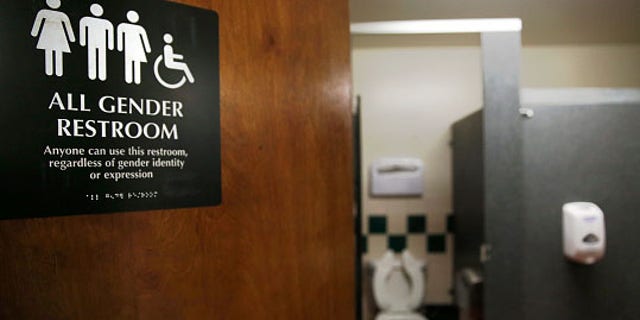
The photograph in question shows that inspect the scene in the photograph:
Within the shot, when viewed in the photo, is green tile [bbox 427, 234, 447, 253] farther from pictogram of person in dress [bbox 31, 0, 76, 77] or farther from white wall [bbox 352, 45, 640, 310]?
pictogram of person in dress [bbox 31, 0, 76, 77]

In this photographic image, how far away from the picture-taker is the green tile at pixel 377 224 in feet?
6.38

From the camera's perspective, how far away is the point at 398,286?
5.97 feet

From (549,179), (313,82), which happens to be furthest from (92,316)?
(549,179)

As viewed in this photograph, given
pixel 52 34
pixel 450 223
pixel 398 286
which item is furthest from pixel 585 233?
pixel 52 34

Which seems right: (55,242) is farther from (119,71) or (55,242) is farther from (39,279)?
(119,71)

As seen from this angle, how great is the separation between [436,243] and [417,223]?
168 mm

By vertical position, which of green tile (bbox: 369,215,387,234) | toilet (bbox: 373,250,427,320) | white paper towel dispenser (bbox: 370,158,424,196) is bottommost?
toilet (bbox: 373,250,427,320)

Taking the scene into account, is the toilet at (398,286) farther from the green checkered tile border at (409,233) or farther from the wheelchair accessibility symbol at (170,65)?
the wheelchair accessibility symbol at (170,65)

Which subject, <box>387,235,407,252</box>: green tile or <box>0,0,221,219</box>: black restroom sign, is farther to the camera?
<box>387,235,407,252</box>: green tile

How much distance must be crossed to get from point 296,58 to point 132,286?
0.53 m

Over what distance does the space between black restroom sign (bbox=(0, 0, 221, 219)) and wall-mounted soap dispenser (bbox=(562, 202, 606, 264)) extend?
118 centimetres

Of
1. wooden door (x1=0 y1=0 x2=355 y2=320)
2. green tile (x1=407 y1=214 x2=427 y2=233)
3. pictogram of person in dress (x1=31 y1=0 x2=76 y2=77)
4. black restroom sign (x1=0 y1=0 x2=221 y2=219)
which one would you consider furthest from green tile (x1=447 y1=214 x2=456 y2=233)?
pictogram of person in dress (x1=31 y1=0 x2=76 y2=77)

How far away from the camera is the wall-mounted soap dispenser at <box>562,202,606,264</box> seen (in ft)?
3.53

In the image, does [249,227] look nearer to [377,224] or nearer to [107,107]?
[107,107]
